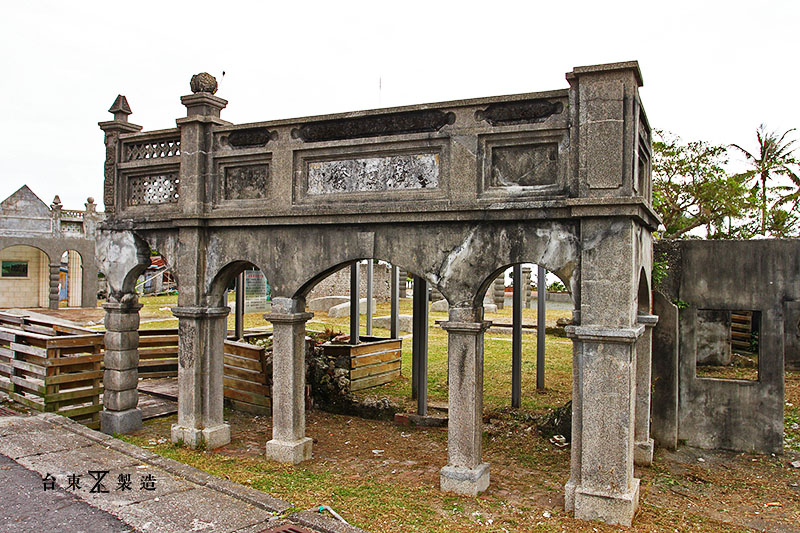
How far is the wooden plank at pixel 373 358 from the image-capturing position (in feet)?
39.4

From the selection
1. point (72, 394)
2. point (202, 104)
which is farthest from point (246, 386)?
point (202, 104)

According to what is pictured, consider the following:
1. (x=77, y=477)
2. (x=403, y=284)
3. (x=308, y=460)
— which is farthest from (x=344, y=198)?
(x=403, y=284)

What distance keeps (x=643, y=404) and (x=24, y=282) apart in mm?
30243

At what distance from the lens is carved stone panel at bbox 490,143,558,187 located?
6797 millimetres

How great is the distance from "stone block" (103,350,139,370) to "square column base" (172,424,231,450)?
57.4 inches

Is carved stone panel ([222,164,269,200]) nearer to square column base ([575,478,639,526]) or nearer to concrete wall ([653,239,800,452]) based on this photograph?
square column base ([575,478,639,526])

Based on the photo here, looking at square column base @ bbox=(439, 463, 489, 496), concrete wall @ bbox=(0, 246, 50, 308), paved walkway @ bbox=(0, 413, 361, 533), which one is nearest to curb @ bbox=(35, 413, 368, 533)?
paved walkway @ bbox=(0, 413, 361, 533)

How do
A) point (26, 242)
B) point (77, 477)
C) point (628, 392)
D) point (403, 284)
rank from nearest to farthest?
point (628, 392) → point (77, 477) → point (26, 242) → point (403, 284)

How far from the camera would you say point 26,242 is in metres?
28.4

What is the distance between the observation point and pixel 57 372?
31.6ft

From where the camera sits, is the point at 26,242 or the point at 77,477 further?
the point at 26,242

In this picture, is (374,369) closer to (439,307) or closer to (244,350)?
(244,350)

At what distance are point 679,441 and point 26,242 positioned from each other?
28.9 m

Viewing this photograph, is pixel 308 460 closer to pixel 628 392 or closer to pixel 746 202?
pixel 628 392
